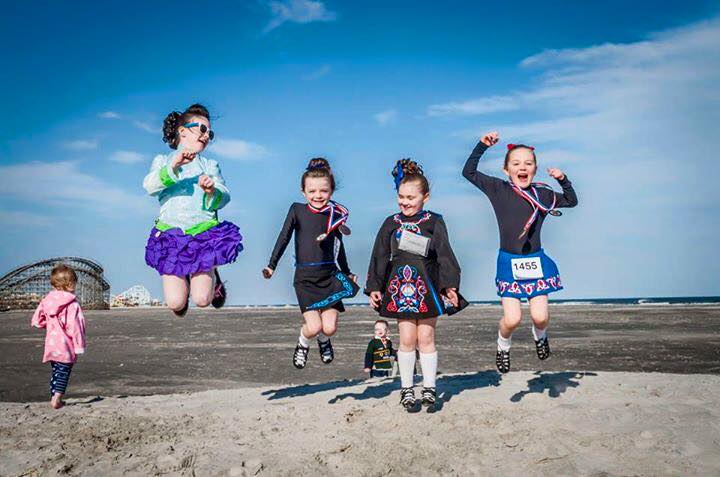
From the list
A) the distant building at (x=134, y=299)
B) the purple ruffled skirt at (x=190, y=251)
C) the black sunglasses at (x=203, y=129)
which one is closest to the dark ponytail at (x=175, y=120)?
the black sunglasses at (x=203, y=129)

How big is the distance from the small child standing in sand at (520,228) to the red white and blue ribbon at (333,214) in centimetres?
149

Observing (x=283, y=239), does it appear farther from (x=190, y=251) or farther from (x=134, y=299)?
(x=134, y=299)

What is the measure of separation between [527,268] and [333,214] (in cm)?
225

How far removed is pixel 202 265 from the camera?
6344 mm

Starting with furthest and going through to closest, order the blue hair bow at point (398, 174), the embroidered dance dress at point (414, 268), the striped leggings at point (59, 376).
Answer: the striped leggings at point (59, 376)
the blue hair bow at point (398, 174)
the embroidered dance dress at point (414, 268)

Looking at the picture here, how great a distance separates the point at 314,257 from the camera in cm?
682

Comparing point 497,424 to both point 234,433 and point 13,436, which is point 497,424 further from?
point 13,436

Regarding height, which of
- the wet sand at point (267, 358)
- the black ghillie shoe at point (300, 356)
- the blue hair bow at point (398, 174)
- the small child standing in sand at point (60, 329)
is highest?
the blue hair bow at point (398, 174)

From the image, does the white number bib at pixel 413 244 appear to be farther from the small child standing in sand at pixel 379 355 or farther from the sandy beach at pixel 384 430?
the small child standing in sand at pixel 379 355

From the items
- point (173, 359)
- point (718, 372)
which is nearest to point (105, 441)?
point (173, 359)

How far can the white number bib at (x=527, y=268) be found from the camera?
659 cm

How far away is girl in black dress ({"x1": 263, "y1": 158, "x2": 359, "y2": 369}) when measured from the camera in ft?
22.3

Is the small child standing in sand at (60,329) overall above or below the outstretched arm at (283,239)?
below

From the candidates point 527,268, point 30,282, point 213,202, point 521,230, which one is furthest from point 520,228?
point 30,282
